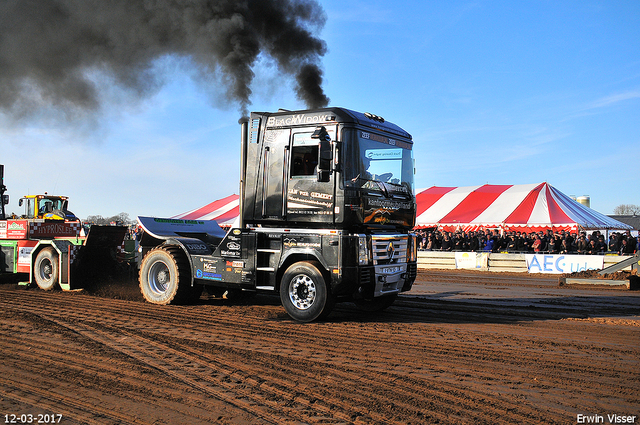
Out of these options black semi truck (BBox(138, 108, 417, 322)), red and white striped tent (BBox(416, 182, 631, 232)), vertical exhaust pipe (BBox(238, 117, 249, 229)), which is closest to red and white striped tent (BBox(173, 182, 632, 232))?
red and white striped tent (BBox(416, 182, 631, 232))

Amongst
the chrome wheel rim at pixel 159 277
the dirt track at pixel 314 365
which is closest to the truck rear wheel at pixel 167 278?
the chrome wheel rim at pixel 159 277

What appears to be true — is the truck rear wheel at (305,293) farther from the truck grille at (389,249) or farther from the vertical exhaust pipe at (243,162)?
the vertical exhaust pipe at (243,162)

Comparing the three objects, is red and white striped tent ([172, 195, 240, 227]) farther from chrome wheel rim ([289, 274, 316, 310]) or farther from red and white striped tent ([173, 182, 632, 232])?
chrome wheel rim ([289, 274, 316, 310])

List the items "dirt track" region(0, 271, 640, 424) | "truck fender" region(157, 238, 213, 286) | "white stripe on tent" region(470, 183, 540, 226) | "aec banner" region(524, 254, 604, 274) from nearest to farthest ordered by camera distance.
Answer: "dirt track" region(0, 271, 640, 424), "truck fender" region(157, 238, 213, 286), "aec banner" region(524, 254, 604, 274), "white stripe on tent" region(470, 183, 540, 226)

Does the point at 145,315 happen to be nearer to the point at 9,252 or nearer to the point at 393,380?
the point at 393,380

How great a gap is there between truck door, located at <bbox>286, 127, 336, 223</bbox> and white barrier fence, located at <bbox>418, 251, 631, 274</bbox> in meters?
13.7

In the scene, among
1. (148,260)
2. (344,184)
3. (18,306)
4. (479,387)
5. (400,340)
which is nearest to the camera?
(479,387)

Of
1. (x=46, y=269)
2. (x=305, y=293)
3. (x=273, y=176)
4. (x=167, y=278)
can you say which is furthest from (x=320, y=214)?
(x=46, y=269)

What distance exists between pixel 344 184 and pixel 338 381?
143 inches

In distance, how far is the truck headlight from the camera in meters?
8.28

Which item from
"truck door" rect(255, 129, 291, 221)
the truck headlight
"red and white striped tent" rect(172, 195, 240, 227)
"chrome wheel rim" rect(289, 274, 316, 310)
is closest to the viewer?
the truck headlight

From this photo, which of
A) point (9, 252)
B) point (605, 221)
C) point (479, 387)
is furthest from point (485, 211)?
point (479, 387)

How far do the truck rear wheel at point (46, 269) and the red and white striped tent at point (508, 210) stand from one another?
2177cm

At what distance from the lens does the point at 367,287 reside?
8.82 meters
